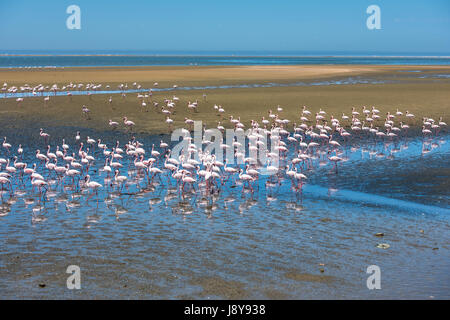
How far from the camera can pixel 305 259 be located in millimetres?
11555

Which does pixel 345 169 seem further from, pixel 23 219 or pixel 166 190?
pixel 23 219

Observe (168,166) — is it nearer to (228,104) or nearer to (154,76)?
(228,104)

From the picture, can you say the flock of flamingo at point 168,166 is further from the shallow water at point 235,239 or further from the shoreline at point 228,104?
the shoreline at point 228,104

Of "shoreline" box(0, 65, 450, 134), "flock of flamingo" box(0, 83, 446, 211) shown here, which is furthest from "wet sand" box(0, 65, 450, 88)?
"flock of flamingo" box(0, 83, 446, 211)

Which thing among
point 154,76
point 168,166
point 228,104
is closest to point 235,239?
point 168,166

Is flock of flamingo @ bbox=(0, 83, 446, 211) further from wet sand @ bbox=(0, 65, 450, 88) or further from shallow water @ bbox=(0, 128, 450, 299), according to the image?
wet sand @ bbox=(0, 65, 450, 88)

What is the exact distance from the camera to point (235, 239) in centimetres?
1278

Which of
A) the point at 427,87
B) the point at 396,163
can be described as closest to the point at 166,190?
the point at 396,163

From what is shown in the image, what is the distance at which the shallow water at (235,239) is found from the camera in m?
10.3

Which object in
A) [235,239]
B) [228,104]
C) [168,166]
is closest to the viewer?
[235,239]

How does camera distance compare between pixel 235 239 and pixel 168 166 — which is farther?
pixel 168 166

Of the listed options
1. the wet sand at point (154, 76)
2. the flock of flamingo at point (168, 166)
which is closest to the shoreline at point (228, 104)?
the flock of flamingo at point (168, 166)
